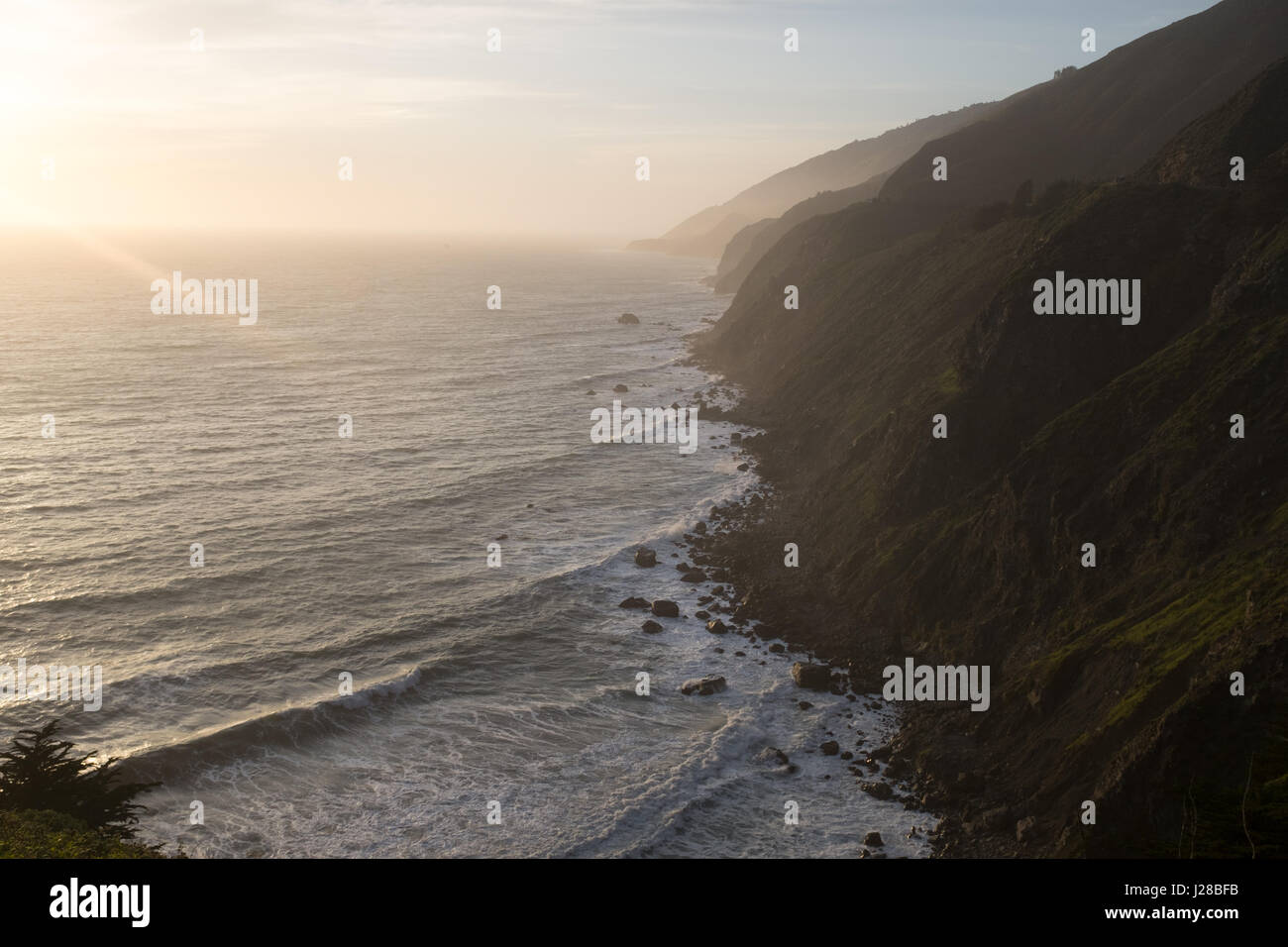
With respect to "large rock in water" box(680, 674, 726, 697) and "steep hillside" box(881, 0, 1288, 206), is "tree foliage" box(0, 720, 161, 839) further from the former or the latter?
"steep hillside" box(881, 0, 1288, 206)

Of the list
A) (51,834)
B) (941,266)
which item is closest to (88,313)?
(941,266)

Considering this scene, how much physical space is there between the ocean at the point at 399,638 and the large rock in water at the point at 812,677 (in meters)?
0.94

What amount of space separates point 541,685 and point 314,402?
67.0m

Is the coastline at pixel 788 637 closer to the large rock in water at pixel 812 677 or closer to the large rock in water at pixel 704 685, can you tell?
the large rock in water at pixel 812 677

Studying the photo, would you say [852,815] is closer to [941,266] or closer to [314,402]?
[941,266]

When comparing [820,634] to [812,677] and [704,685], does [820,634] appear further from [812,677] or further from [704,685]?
[704,685]

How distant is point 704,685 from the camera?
43.7m

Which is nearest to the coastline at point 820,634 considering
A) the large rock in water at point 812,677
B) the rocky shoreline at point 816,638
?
the rocky shoreline at point 816,638

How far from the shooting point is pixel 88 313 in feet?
545

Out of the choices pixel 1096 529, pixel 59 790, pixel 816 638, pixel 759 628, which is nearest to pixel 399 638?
pixel 759 628

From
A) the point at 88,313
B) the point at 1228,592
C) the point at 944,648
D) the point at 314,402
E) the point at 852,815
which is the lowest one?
the point at 852,815

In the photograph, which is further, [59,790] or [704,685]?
[704,685]

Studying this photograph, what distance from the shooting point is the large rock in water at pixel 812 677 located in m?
43.8

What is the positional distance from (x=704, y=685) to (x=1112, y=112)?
109 m
